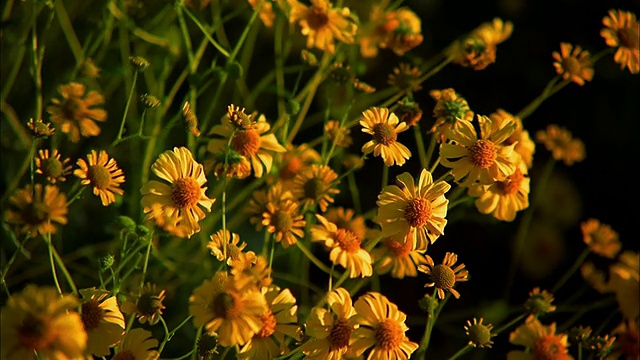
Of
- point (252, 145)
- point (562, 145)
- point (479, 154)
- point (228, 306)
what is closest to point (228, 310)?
point (228, 306)


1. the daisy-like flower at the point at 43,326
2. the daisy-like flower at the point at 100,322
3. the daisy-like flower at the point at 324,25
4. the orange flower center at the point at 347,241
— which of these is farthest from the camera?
the daisy-like flower at the point at 324,25

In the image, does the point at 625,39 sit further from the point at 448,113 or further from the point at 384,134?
the point at 384,134

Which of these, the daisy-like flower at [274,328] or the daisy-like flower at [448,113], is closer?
the daisy-like flower at [274,328]

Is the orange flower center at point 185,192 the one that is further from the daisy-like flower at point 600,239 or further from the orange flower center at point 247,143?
the daisy-like flower at point 600,239

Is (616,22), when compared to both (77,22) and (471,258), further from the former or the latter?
(77,22)

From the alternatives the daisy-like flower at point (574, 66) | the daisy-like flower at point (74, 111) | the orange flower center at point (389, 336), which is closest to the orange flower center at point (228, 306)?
the orange flower center at point (389, 336)
